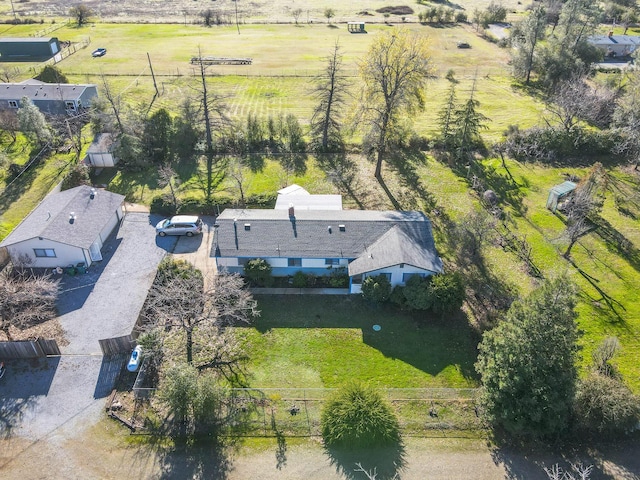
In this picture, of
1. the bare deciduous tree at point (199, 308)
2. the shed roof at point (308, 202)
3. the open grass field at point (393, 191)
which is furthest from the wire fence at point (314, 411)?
the shed roof at point (308, 202)

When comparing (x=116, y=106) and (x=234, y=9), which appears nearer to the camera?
(x=116, y=106)

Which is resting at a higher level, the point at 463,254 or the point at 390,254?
the point at 390,254

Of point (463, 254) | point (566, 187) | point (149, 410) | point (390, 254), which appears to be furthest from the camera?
point (566, 187)

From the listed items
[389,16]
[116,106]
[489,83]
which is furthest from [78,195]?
[389,16]

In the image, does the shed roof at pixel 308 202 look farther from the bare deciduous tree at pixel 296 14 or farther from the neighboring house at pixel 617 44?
the bare deciduous tree at pixel 296 14

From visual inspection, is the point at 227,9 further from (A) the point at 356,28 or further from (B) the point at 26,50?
(B) the point at 26,50

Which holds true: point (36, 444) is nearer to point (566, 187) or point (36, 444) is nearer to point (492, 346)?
point (492, 346)
